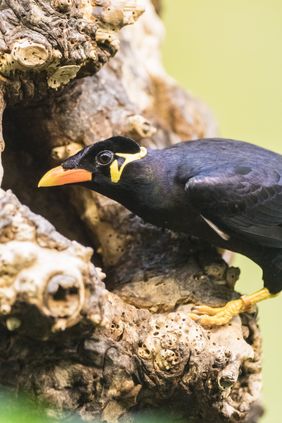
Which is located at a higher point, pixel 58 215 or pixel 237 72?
pixel 58 215

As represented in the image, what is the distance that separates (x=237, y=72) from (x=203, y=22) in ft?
1.84

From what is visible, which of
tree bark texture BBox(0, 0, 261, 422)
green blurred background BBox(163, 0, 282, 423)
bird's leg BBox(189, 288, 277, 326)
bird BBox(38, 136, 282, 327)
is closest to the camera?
tree bark texture BBox(0, 0, 261, 422)

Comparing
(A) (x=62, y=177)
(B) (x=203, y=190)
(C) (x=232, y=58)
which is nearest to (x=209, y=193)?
(B) (x=203, y=190)

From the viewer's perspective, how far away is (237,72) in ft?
24.9

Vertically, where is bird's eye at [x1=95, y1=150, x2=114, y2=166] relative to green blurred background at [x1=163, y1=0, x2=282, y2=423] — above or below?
above

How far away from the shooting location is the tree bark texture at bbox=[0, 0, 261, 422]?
2.53 metres

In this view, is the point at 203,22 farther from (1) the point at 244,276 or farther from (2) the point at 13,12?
(2) the point at 13,12

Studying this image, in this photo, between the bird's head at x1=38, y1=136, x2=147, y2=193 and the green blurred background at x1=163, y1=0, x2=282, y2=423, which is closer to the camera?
the bird's head at x1=38, y1=136, x2=147, y2=193

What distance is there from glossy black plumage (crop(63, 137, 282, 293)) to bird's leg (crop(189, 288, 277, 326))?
0.13 m

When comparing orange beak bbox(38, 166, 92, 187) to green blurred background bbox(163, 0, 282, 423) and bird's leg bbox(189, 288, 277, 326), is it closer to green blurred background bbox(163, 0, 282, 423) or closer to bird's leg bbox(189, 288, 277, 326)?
bird's leg bbox(189, 288, 277, 326)

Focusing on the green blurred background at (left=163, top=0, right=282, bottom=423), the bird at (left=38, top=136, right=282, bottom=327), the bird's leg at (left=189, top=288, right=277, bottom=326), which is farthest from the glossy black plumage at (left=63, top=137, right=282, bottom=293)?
the green blurred background at (left=163, top=0, right=282, bottom=423)

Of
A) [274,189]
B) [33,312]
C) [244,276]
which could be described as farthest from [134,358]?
[244,276]

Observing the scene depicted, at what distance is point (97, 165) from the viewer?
11.0ft

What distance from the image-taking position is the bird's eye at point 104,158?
3348mm
